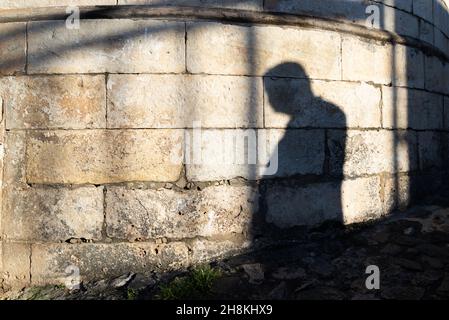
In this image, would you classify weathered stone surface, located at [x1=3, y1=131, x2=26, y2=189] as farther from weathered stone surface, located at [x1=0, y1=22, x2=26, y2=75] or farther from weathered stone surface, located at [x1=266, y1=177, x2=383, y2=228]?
weathered stone surface, located at [x1=266, y1=177, x2=383, y2=228]

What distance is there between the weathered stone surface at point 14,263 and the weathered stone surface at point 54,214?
0.08 meters

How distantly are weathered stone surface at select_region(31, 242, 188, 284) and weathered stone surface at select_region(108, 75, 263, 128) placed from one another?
3.28 ft

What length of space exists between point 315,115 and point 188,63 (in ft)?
4.01

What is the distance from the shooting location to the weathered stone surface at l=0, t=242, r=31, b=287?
115 inches

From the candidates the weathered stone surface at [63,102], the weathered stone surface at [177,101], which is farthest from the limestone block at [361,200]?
the weathered stone surface at [63,102]

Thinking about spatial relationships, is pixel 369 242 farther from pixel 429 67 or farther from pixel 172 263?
pixel 429 67

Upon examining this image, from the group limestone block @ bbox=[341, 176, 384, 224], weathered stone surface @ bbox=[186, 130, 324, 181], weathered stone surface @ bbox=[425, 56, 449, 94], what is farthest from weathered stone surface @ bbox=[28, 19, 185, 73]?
weathered stone surface @ bbox=[425, 56, 449, 94]

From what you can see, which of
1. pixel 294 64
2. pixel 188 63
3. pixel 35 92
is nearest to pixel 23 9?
pixel 35 92

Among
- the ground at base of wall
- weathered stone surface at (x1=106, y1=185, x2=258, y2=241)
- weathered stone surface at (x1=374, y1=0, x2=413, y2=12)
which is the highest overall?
weathered stone surface at (x1=374, y1=0, x2=413, y2=12)

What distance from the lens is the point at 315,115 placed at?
3.30 m

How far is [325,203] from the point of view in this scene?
331 cm

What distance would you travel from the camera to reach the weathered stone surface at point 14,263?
2.92 metres

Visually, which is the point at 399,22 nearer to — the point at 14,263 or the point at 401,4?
the point at 401,4

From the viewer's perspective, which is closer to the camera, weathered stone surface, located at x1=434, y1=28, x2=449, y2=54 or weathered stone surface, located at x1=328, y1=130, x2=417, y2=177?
weathered stone surface, located at x1=328, y1=130, x2=417, y2=177
